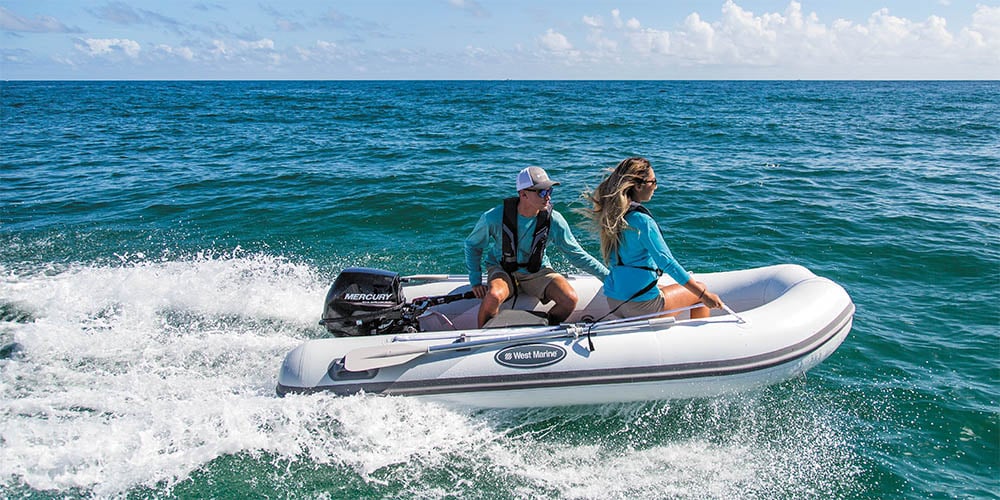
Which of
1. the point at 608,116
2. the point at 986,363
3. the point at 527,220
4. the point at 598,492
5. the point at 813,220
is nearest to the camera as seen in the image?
the point at 598,492

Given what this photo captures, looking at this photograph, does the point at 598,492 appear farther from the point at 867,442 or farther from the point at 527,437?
the point at 867,442

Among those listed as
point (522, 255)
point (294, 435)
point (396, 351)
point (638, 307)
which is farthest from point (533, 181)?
point (294, 435)

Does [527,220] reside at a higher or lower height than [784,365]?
higher

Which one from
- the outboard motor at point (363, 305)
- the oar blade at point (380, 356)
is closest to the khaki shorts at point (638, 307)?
the oar blade at point (380, 356)

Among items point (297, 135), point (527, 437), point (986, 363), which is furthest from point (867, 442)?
point (297, 135)

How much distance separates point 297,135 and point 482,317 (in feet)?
57.0

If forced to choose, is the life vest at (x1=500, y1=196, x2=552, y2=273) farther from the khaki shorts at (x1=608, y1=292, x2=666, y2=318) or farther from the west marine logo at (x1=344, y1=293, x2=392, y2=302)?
the west marine logo at (x1=344, y1=293, x2=392, y2=302)

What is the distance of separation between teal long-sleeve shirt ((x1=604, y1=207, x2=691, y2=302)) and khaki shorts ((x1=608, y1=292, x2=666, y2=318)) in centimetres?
4

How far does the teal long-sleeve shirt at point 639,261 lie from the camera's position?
Result: 407 cm

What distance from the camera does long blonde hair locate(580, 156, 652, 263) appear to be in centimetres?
397

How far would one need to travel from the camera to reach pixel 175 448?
3967 mm

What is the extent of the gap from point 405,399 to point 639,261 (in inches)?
72.3

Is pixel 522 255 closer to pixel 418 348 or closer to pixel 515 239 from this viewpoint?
pixel 515 239

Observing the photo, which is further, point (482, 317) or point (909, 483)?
point (482, 317)
